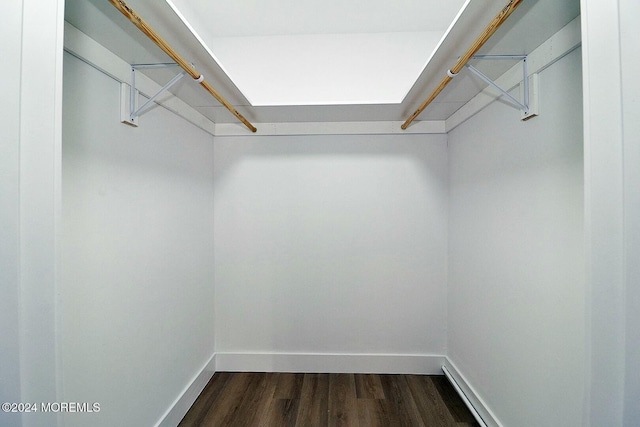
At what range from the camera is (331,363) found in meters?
2.49

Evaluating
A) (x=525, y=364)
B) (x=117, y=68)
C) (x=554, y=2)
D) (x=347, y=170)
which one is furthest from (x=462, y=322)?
(x=117, y=68)

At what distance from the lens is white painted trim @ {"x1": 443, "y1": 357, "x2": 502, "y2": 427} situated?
1749 mm

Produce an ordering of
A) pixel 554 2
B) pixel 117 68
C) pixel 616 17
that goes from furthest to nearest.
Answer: pixel 117 68 → pixel 554 2 → pixel 616 17

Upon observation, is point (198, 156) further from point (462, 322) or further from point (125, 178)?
point (462, 322)

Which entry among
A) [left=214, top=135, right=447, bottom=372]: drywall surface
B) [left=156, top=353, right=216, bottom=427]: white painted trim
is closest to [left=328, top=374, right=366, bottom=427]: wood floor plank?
[left=214, top=135, right=447, bottom=372]: drywall surface

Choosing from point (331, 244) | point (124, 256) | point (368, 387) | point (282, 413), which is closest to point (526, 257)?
point (331, 244)

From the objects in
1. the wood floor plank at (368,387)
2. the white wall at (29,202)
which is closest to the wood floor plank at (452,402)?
the wood floor plank at (368,387)

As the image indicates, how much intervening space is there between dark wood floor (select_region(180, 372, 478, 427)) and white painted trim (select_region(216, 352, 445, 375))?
0.16 ft

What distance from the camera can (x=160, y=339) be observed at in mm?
1731

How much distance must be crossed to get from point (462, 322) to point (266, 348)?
1590 millimetres

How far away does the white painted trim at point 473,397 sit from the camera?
175cm

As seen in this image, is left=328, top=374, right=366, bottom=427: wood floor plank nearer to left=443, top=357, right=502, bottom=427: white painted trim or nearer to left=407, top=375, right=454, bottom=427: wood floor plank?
left=407, top=375, right=454, bottom=427: wood floor plank

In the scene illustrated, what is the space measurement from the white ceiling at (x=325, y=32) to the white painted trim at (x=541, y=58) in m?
0.03

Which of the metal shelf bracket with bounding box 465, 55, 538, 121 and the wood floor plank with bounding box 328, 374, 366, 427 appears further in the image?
the wood floor plank with bounding box 328, 374, 366, 427
